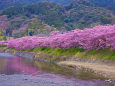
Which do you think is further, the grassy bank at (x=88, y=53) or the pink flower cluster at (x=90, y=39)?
the pink flower cluster at (x=90, y=39)

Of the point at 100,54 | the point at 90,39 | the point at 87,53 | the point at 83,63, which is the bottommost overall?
the point at 83,63

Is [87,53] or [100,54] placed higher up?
[100,54]

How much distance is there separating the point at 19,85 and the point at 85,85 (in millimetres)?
7046

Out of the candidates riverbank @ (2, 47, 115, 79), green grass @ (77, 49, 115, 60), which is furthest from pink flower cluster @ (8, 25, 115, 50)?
riverbank @ (2, 47, 115, 79)

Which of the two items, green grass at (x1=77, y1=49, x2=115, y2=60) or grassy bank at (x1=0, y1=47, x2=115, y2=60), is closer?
green grass at (x1=77, y1=49, x2=115, y2=60)

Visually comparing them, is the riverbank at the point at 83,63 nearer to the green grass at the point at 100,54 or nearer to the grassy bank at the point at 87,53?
the grassy bank at the point at 87,53

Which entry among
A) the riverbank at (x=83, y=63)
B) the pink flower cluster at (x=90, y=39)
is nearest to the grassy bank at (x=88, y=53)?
the riverbank at (x=83, y=63)

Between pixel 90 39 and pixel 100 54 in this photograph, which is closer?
pixel 100 54

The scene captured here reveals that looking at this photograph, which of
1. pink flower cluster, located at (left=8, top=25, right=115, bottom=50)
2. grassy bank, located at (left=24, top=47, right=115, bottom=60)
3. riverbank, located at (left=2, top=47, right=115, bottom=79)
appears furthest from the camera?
pink flower cluster, located at (left=8, top=25, right=115, bottom=50)

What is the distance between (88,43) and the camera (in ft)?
122

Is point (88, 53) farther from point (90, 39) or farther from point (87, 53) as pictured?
point (90, 39)

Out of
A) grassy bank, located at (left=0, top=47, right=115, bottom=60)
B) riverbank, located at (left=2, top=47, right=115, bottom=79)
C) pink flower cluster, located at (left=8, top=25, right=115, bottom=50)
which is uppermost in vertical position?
pink flower cluster, located at (left=8, top=25, right=115, bottom=50)

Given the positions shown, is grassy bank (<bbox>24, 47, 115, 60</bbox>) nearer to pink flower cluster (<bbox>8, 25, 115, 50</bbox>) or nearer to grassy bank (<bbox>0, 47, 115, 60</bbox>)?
grassy bank (<bbox>0, 47, 115, 60</bbox>)

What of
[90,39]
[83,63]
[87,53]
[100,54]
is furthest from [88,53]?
[100,54]
